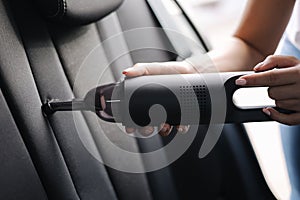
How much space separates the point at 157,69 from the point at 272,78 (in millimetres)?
186

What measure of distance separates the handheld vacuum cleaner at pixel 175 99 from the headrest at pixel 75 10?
15 cm

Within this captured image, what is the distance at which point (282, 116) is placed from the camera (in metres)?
0.73

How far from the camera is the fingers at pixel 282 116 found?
2.37 ft

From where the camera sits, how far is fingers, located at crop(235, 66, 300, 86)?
2.29 feet

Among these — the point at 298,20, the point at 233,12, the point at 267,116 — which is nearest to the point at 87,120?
the point at 267,116

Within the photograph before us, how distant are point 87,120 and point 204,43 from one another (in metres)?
0.38

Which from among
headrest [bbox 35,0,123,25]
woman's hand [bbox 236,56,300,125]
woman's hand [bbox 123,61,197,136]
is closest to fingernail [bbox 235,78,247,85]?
woman's hand [bbox 236,56,300,125]

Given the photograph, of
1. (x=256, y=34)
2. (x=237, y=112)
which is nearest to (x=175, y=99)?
(x=237, y=112)

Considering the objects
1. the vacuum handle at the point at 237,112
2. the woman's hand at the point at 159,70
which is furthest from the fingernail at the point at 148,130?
the vacuum handle at the point at 237,112

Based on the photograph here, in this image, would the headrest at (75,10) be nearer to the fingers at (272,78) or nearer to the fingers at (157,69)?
the fingers at (157,69)

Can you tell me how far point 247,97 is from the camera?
3.94ft

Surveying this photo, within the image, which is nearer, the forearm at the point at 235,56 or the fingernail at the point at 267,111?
the fingernail at the point at 267,111

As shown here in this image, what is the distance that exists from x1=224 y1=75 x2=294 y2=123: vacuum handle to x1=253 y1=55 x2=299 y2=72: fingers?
0.04 metres

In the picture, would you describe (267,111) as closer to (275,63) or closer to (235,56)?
(275,63)
